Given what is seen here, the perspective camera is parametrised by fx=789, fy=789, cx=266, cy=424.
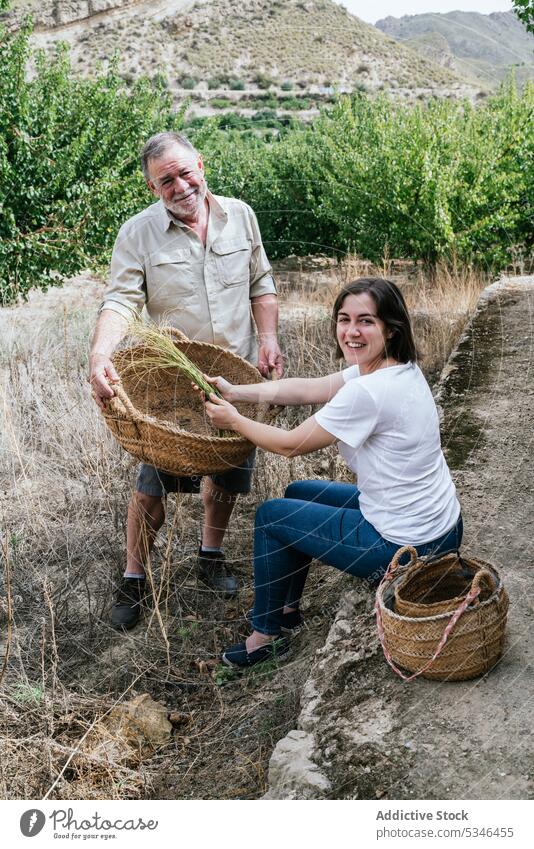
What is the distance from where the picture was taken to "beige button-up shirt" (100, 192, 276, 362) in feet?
8.64

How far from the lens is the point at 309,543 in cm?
222

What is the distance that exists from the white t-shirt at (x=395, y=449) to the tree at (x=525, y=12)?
14.0 feet

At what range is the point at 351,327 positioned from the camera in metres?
2.09

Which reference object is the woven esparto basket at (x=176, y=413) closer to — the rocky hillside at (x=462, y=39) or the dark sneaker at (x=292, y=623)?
the dark sneaker at (x=292, y=623)

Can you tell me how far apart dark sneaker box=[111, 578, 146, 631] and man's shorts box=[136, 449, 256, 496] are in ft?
1.23

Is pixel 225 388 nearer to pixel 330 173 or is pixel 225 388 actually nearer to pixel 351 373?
pixel 351 373

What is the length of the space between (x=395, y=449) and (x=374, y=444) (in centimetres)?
6

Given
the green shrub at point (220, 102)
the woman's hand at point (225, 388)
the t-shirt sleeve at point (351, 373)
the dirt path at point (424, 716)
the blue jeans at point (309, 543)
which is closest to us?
the dirt path at point (424, 716)

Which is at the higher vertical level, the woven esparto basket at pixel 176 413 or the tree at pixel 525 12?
the tree at pixel 525 12

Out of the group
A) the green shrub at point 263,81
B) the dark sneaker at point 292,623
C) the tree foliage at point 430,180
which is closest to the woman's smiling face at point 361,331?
the dark sneaker at point 292,623

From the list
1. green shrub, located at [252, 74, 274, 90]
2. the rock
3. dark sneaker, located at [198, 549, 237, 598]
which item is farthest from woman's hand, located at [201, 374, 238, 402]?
green shrub, located at [252, 74, 274, 90]

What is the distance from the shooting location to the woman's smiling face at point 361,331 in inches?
81.3

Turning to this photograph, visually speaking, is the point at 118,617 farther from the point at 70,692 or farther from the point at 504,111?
the point at 504,111

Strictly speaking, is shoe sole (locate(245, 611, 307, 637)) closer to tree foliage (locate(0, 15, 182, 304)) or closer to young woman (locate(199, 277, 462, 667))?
young woman (locate(199, 277, 462, 667))
